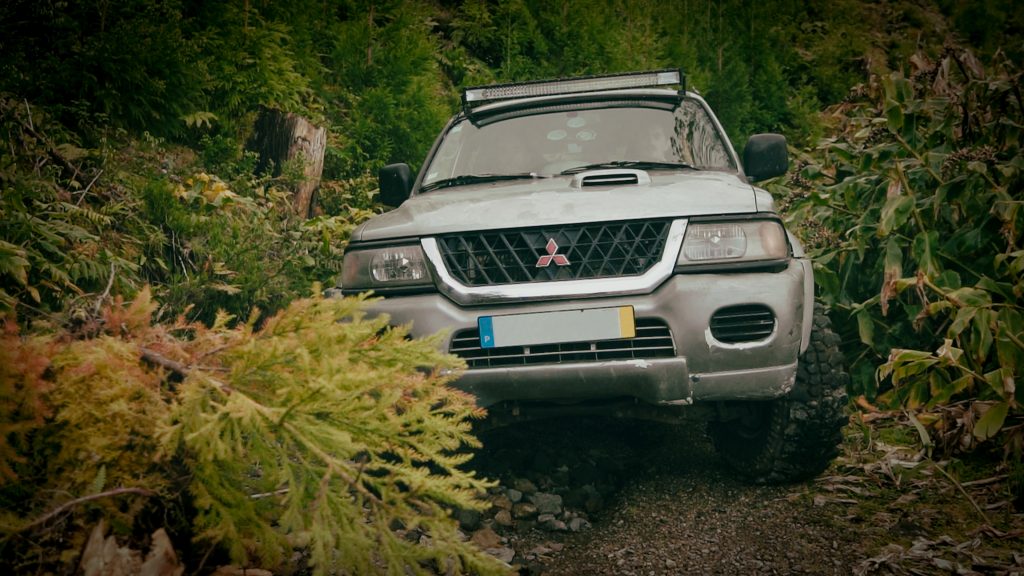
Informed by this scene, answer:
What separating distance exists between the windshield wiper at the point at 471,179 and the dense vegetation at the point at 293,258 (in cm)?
118

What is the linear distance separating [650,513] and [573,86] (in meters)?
2.43

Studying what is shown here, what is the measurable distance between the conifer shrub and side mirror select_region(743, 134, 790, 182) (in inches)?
105


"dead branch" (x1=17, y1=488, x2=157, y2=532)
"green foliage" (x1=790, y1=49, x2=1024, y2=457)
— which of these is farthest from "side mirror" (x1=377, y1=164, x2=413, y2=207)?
"dead branch" (x1=17, y1=488, x2=157, y2=532)

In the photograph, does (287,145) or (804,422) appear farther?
(287,145)

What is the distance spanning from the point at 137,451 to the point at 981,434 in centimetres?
307

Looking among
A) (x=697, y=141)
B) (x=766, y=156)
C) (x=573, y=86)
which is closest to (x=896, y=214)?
(x=766, y=156)

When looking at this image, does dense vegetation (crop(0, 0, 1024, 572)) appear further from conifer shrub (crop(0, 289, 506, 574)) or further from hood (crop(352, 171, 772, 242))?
hood (crop(352, 171, 772, 242))

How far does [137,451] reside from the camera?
214 cm

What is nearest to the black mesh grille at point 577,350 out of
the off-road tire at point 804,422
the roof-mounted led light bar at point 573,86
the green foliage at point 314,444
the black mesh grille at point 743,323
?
the black mesh grille at point 743,323

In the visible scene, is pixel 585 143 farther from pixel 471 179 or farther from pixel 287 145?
pixel 287 145

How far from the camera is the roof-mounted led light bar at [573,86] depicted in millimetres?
4586

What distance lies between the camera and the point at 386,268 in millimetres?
3371

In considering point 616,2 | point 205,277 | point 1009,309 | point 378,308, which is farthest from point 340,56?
point 1009,309

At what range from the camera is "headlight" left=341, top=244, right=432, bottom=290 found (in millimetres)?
3320
